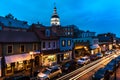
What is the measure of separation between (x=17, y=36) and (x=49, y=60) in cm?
1039

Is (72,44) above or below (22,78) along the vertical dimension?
above

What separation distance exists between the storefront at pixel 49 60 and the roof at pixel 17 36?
4760 mm

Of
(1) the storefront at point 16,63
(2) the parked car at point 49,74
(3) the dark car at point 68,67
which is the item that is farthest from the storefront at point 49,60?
(2) the parked car at point 49,74

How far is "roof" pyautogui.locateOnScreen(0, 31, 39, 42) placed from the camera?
1200 inches

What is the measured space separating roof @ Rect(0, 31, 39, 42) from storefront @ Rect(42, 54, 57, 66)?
4760mm

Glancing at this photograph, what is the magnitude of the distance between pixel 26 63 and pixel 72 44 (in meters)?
19.1

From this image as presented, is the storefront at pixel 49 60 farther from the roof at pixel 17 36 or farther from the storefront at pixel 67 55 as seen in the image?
the roof at pixel 17 36

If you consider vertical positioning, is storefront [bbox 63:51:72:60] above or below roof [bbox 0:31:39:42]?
below

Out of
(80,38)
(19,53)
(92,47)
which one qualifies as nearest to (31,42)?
(19,53)

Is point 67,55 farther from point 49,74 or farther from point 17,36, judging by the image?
point 49,74

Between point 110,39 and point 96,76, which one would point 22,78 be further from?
point 110,39

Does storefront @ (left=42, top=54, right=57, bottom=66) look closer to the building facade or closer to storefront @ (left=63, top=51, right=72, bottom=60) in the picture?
the building facade

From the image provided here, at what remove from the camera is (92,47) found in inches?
2411

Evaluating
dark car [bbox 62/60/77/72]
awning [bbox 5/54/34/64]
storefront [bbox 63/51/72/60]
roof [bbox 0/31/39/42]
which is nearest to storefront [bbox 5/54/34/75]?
awning [bbox 5/54/34/64]
